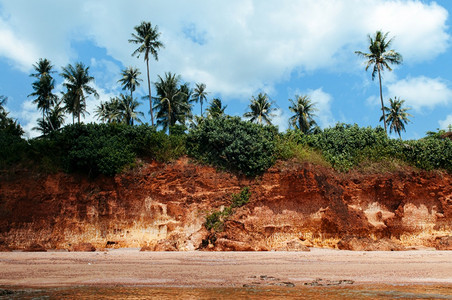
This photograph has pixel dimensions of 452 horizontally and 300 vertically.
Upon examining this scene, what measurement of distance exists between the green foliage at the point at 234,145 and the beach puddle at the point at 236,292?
10.8 m

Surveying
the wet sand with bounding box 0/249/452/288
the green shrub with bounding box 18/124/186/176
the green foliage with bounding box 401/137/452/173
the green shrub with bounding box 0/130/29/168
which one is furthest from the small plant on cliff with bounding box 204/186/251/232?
the green shrub with bounding box 0/130/29/168

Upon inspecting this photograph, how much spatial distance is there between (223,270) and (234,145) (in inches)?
364

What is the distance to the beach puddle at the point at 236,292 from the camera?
5555 millimetres

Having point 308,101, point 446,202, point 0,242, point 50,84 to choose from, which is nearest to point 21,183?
point 0,242

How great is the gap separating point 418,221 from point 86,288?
15.8m

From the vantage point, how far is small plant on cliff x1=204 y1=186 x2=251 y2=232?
606 inches

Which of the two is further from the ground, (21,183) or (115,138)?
(115,138)

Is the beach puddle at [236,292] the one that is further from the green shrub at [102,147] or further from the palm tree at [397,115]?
the palm tree at [397,115]

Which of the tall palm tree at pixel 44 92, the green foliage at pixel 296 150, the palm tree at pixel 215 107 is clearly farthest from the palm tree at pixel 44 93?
the green foliage at pixel 296 150

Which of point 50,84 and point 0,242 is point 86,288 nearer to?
point 0,242

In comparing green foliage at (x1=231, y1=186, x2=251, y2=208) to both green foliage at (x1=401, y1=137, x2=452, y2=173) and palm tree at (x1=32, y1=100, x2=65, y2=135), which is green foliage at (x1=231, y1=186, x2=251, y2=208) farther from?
palm tree at (x1=32, y1=100, x2=65, y2=135)

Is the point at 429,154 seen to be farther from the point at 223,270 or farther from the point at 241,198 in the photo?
the point at 223,270

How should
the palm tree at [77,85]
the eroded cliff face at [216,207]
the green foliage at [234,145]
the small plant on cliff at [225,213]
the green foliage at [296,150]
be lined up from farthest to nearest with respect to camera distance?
the palm tree at [77,85]
the green foliage at [296,150]
the green foliage at [234,145]
the eroded cliff face at [216,207]
the small plant on cliff at [225,213]

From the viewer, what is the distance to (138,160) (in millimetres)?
17953
